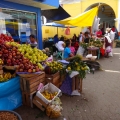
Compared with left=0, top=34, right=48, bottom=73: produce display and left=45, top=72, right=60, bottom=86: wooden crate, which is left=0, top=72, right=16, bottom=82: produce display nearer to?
left=0, top=34, right=48, bottom=73: produce display

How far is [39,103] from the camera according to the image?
11.4 feet

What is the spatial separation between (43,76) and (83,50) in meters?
5.72

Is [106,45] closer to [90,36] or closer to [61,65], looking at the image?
[90,36]

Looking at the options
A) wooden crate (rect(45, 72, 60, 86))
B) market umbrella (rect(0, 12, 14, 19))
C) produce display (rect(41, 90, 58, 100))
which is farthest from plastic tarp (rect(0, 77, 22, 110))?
market umbrella (rect(0, 12, 14, 19))

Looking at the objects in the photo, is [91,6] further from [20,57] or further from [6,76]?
[6,76]

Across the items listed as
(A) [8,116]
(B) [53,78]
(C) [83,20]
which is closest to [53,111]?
(B) [53,78]

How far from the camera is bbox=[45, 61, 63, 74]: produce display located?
4031 millimetres

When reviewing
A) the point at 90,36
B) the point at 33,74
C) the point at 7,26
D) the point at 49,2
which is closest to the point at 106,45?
the point at 90,36

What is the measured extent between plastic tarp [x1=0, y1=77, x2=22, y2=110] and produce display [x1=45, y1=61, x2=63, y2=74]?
783 millimetres

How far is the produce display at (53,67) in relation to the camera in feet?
13.2

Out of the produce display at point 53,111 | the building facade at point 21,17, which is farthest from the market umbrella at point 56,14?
the produce display at point 53,111

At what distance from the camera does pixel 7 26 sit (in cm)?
643

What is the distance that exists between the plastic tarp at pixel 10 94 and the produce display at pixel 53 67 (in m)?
0.78

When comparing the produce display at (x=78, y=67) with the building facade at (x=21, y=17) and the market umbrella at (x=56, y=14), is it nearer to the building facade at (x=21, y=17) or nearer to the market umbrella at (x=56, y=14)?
the building facade at (x=21, y=17)
